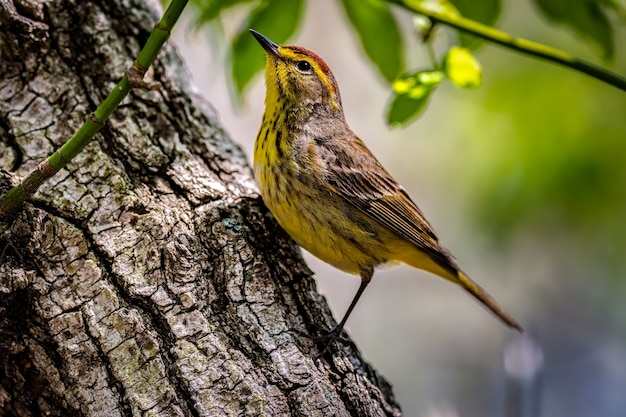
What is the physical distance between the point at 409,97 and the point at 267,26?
0.74 m

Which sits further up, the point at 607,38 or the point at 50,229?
the point at 607,38

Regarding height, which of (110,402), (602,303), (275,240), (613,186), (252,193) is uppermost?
(602,303)

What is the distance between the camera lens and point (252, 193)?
3.29 metres

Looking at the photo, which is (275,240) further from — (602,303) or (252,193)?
(602,303)

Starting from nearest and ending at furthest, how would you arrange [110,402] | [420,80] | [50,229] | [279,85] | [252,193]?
[110,402]
[50,229]
[420,80]
[252,193]
[279,85]

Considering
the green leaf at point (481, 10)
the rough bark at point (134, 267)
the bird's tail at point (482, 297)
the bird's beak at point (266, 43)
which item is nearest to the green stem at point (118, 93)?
the rough bark at point (134, 267)

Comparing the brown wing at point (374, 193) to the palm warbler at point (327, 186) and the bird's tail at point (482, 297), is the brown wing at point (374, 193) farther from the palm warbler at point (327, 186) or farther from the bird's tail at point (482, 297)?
the bird's tail at point (482, 297)

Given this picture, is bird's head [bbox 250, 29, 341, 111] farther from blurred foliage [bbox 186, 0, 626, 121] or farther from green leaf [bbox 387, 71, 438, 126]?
green leaf [bbox 387, 71, 438, 126]

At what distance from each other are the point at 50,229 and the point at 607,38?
7.92ft

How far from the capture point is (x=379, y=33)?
3.15m

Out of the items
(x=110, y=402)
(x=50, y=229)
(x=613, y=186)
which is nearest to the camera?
(x=110, y=402)

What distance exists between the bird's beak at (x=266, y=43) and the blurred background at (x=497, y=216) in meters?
1.88

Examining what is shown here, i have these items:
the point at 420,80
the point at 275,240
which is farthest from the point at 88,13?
the point at 420,80

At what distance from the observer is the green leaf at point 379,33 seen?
10.3 ft
